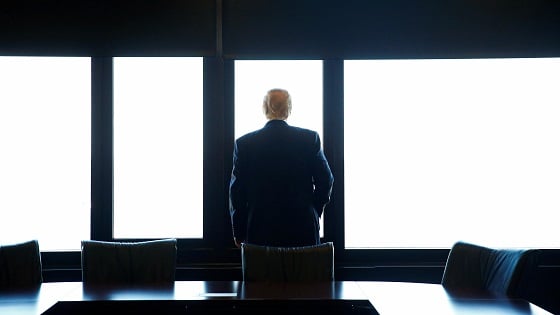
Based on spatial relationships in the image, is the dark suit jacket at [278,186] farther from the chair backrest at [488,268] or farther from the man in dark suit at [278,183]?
the chair backrest at [488,268]

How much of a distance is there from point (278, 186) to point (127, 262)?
80 centimetres

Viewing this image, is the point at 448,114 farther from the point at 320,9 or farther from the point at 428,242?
the point at 320,9

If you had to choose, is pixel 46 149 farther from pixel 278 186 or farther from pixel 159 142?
pixel 278 186

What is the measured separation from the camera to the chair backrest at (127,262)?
2.31 metres

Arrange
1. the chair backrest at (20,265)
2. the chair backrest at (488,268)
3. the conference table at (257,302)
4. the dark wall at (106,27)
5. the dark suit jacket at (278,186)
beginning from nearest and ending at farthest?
the conference table at (257,302), the chair backrest at (488,268), the chair backrest at (20,265), the dark suit jacket at (278,186), the dark wall at (106,27)

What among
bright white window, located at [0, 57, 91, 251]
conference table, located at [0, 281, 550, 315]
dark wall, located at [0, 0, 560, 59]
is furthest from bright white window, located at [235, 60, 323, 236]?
conference table, located at [0, 281, 550, 315]

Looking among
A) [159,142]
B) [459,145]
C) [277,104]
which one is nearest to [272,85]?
[277,104]

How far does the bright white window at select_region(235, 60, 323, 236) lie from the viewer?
334 cm

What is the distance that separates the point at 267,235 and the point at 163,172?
1.02 m

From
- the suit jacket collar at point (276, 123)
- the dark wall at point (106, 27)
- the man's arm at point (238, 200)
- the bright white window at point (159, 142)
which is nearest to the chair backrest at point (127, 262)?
the man's arm at point (238, 200)

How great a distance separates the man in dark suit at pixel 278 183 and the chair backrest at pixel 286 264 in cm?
33

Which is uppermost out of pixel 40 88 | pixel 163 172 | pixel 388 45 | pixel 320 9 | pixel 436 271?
pixel 320 9

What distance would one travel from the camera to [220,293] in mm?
1912

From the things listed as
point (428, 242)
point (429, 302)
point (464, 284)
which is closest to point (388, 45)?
point (428, 242)
